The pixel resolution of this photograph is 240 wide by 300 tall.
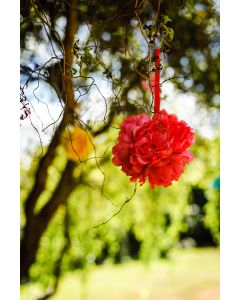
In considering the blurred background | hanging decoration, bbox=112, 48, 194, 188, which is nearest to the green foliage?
the blurred background

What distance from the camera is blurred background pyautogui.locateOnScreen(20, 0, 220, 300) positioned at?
1.04 m

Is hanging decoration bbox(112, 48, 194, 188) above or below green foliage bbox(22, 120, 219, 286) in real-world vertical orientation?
above

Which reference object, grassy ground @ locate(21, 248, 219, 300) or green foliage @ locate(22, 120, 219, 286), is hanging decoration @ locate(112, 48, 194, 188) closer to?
green foliage @ locate(22, 120, 219, 286)

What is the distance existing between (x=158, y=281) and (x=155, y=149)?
9.35 ft

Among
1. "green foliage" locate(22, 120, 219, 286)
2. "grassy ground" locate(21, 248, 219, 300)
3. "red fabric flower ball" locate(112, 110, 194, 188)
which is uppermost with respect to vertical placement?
"red fabric flower ball" locate(112, 110, 194, 188)

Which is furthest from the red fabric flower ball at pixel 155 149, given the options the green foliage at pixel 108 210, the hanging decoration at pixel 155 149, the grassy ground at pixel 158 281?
the grassy ground at pixel 158 281

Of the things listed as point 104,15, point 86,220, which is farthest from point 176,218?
point 104,15

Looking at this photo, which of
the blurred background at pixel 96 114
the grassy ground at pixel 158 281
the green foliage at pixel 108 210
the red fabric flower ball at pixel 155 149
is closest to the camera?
the red fabric flower ball at pixel 155 149

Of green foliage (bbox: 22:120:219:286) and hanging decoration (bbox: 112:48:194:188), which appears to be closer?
hanging decoration (bbox: 112:48:194:188)

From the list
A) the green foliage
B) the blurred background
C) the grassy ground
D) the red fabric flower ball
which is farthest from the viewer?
the grassy ground

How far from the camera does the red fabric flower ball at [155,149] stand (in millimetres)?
845

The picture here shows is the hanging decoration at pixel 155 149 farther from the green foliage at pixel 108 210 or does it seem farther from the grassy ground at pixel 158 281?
the grassy ground at pixel 158 281

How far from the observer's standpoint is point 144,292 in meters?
3.12
